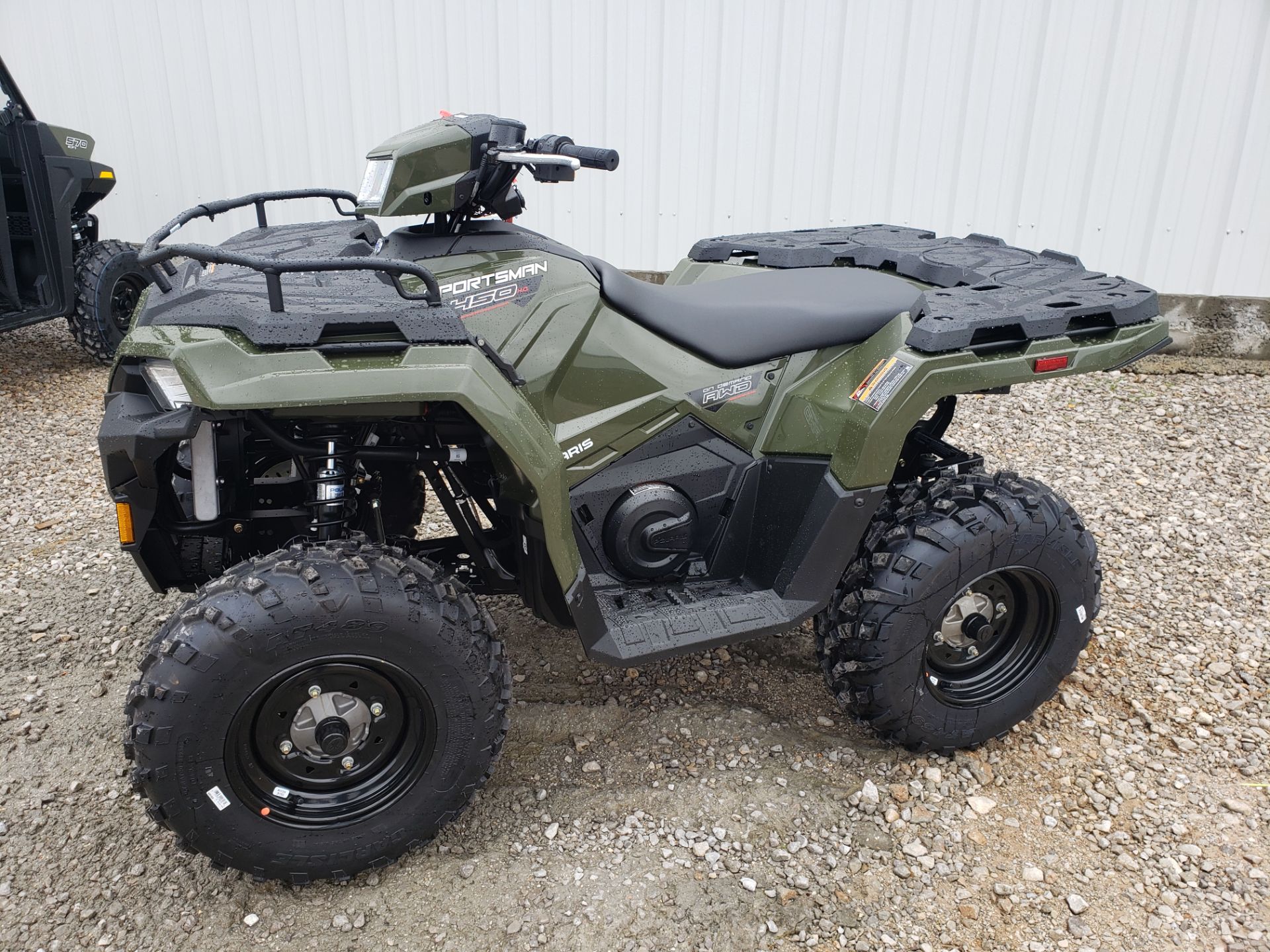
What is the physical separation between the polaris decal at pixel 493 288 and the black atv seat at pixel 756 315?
8.1 inches

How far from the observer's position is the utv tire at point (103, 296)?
242 inches

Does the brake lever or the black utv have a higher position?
the brake lever

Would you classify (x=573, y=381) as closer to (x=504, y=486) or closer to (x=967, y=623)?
(x=504, y=486)

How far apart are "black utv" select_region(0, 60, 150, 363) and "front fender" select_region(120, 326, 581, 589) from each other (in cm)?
478

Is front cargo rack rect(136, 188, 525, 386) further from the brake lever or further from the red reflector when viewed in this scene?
the red reflector

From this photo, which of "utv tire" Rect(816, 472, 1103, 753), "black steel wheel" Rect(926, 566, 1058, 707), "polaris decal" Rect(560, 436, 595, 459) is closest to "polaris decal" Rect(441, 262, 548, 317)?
"polaris decal" Rect(560, 436, 595, 459)

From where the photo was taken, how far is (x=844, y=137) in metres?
5.98

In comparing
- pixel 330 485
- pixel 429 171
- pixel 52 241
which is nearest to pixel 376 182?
pixel 429 171

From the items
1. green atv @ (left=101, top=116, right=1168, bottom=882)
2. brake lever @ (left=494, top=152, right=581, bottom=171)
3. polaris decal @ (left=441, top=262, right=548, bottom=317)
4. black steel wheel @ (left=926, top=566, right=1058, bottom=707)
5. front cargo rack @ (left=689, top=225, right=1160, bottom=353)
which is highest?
brake lever @ (left=494, top=152, right=581, bottom=171)

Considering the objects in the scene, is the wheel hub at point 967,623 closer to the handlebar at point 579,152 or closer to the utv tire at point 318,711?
the utv tire at point 318,711

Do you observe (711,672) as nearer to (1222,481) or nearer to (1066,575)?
(1066,575)

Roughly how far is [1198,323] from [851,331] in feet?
15.7

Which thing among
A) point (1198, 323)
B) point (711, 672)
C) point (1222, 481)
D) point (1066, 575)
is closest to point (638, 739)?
point (711, 672)

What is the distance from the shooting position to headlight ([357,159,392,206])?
2270 millimetres
